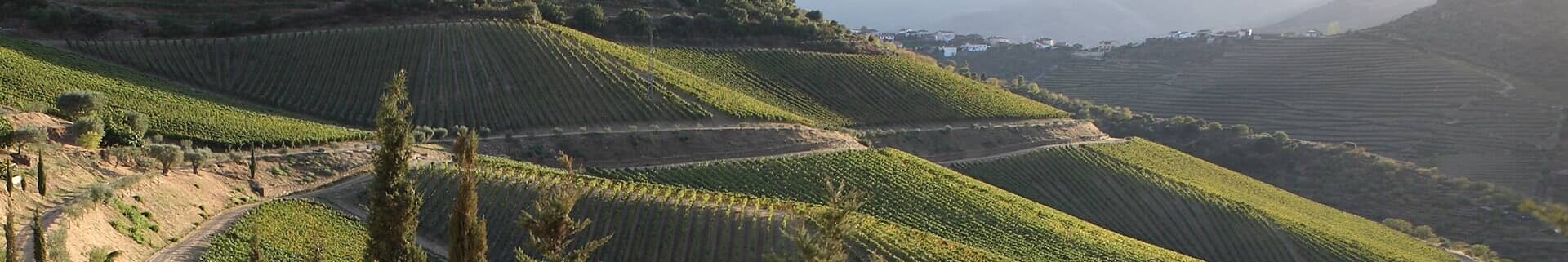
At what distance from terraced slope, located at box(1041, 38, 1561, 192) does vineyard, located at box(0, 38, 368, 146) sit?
83759 mm

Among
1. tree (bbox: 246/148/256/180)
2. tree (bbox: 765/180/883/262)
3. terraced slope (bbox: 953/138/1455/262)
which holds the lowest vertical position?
terraced slope (bbox: 953/138/1455/262)

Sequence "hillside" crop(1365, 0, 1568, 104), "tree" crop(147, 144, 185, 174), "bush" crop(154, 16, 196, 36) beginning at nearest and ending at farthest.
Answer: "tree" crop(147, 144, 185, 174), "bush" crop(154, 16, 196, 36), "hillside" crop(1365, 0, 1568, 104)

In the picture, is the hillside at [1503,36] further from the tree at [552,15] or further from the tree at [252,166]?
the tree at [252,166]

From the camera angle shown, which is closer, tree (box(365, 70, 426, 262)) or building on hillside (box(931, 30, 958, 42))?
tree (box(365, 70, 426, 262))

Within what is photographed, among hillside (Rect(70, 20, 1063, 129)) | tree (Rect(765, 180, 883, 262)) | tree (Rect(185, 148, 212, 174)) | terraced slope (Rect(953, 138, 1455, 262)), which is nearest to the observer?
tree (Rect(765, 180, 883, 262))

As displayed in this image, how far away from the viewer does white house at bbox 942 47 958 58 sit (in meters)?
154

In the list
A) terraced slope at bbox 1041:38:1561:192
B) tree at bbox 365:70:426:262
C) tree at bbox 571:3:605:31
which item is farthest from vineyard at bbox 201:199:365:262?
terraced slope at bbox 1041:38:1561:192

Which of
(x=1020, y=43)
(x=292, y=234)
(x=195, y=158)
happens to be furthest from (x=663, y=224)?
(x=1020, y=43)

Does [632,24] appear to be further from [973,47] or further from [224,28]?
[973,47]

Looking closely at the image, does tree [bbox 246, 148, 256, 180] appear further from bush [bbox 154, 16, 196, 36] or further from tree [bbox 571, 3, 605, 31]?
tree [bbox 571, 3, 605, 31]

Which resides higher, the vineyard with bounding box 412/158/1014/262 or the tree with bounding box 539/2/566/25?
the tree with bounding box 539/2/566/25

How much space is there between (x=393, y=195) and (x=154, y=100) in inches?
1718

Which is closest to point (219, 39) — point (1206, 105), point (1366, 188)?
point (1366, 188)

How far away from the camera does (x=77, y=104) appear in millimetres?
41000
